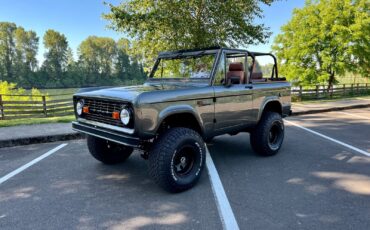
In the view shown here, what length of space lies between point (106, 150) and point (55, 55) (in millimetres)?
81928

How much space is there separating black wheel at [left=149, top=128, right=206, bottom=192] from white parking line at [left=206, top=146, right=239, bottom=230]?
332 mm

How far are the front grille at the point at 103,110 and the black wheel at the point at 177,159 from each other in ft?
1.97

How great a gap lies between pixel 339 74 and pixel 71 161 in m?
22.6

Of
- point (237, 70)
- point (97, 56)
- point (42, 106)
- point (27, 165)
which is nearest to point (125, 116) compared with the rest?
point (237, 70)

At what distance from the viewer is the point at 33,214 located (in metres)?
2.99

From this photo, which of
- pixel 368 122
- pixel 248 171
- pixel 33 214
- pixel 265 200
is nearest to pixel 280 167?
pixel 248 171

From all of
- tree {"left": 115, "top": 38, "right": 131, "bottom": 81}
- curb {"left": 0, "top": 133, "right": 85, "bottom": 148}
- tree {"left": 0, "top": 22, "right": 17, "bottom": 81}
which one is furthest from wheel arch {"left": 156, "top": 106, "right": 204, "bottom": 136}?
tree {"left": 115, "top": 38, "right": 131, "bottom": 81}

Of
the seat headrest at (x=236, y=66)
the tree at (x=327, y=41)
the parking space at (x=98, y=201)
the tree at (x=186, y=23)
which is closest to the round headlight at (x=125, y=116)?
the parking space at (x=98, y=201)

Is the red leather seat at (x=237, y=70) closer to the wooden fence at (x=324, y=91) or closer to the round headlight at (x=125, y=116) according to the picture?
the round headlight at (x=125, y=116)

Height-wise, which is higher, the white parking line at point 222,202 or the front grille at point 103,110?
the front grille at point 103,110

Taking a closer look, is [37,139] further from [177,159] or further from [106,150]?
[177,159]

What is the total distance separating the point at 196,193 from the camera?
355 centimetres

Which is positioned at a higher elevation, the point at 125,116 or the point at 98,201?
the point at 125,116

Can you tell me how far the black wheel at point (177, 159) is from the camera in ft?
11.0
